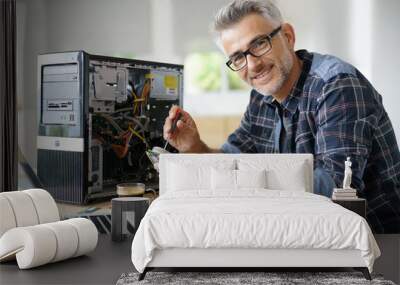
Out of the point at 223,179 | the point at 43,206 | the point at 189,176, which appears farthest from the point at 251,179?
the point at 43,206

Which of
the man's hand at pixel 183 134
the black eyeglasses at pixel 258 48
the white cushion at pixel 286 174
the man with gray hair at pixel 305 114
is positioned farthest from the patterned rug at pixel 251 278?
the black eyeglasses at pixel 258 48

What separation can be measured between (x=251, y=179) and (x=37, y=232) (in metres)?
1.62

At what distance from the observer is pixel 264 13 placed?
5.02 metres

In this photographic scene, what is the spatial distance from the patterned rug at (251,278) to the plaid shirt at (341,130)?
112 centimetres

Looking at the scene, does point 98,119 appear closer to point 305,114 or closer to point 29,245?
point 29,245

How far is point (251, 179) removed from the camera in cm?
461

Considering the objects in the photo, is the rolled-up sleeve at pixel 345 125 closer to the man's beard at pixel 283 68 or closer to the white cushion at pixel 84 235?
the man's beard at pixel 283 68

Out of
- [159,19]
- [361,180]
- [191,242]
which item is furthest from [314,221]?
[159,19]

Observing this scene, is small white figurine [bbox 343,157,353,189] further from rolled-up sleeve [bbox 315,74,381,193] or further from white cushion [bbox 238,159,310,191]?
white cushion [bbox 238,159,310,191]

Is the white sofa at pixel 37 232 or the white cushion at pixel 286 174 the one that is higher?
→ the white cushion at pixel 286 174

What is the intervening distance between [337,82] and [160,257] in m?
1.94

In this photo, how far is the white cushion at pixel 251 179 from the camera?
460 cm

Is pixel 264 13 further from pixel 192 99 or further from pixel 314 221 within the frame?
pixel 314 221

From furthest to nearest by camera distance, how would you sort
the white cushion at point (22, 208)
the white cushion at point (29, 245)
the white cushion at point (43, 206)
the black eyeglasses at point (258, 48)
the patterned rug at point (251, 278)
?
the black eyeglasses at point (258, 48) → the white cushion at point (43, 206) → the white cushion at point (22, 208) → the white cushion at point (29, 245) → the patterned rug at point (251, 278)
